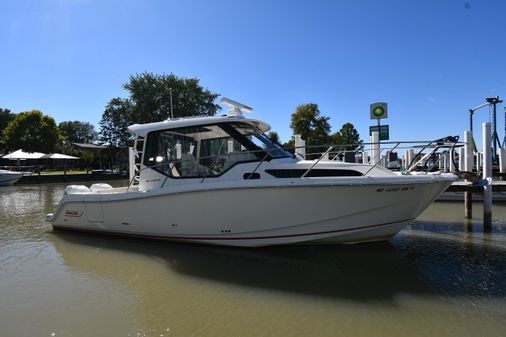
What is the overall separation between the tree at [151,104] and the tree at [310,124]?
12652mm

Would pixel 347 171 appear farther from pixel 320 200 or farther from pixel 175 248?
pixel 175 248

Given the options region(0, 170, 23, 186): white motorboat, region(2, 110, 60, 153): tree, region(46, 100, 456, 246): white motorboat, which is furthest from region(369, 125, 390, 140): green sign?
region(2, 110, 60, 153): tree

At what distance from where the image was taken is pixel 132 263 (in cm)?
602

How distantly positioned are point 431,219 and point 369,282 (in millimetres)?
5760

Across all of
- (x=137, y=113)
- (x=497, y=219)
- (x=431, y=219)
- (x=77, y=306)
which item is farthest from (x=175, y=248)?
(x=137, y=113)

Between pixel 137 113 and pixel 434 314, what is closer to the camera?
pixel 434 314

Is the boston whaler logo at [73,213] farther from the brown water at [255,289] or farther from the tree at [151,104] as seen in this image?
the tree at [151,104]

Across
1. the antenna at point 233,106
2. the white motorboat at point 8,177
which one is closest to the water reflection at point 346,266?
the antenna at point 233,106

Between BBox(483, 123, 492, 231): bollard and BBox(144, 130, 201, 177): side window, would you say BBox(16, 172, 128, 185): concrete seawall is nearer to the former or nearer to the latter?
BBox(144, 130, 201, 177): side window

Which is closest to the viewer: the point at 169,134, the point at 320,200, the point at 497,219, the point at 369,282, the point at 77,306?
the point at 77,306

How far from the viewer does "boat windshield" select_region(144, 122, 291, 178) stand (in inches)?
260

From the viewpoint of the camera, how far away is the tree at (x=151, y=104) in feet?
130

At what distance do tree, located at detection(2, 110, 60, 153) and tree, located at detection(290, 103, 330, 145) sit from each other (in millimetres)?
32065

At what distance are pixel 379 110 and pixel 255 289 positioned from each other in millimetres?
9898
